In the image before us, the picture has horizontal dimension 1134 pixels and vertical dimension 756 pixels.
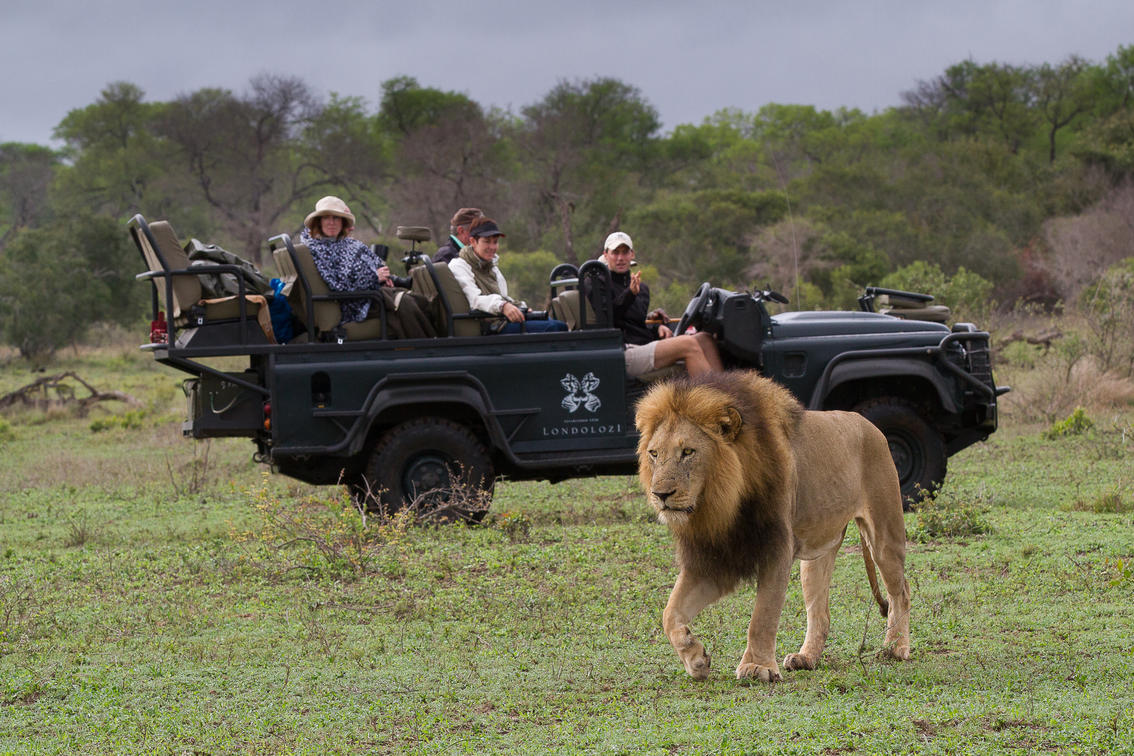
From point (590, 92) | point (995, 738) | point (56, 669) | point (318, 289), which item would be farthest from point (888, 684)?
point (590, 92)

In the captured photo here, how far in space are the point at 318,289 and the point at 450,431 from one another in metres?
1.27

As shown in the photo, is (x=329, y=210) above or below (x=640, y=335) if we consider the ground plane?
above

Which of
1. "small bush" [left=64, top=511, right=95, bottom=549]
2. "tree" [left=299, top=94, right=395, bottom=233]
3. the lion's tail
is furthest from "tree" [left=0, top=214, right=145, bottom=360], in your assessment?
the lion's tail

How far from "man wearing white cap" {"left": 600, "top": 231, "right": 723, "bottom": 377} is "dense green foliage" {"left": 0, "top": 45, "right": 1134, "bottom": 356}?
1361 cm

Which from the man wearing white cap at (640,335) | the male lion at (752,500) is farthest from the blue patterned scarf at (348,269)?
the male lion at (752,500)

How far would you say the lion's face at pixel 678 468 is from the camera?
4.80 m

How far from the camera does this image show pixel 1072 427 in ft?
43.1

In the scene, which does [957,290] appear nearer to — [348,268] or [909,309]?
[909,309]

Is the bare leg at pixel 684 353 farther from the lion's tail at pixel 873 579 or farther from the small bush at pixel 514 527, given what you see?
the lion's tail at pixel 873 579

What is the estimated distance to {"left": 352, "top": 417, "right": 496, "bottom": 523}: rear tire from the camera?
909cm

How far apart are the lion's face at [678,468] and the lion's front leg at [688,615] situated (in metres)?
0.34

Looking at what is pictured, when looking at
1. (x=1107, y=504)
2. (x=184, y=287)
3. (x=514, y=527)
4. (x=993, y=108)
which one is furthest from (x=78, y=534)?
(x=993, y=108)

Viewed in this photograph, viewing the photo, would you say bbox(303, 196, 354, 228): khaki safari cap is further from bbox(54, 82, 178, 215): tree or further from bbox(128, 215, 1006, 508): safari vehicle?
bbox(54, 82, 178, 215): tree

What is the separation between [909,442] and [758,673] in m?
4.78
